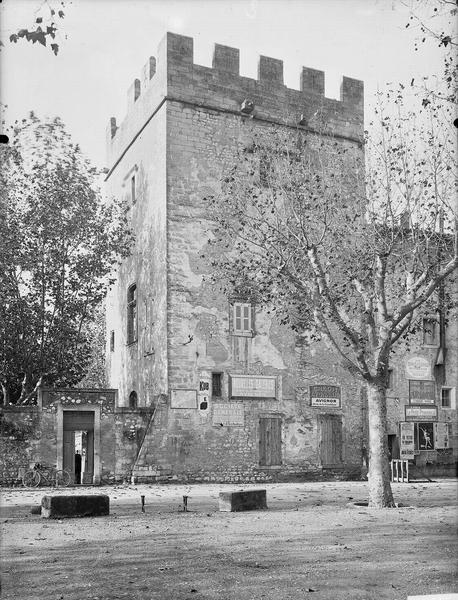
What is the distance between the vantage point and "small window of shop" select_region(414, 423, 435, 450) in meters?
26.8

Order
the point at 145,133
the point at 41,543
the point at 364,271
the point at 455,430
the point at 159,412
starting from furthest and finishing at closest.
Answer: the point at 455,430 → the point at 145,133 → the point at 159,412 → the point at 364,271 → the point at 41,543

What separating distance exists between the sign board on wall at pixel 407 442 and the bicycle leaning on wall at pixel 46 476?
11718mm

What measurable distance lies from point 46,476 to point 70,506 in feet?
27.8

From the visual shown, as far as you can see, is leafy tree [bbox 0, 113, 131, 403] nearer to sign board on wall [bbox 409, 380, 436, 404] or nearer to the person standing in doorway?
the person standing in doorway

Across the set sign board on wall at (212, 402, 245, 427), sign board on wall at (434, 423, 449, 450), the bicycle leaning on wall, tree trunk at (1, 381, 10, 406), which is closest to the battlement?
sign board on wall at (212, 402, 245, 427)

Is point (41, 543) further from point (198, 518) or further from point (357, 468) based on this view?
point (357, 468)

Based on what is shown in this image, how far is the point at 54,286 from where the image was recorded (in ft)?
79.1

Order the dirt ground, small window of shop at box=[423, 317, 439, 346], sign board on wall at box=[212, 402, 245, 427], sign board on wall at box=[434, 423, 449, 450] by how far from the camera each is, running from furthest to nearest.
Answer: small window of shop at box=[423, 317, 439, 346] → sign board on wall at box=[434, 423, 449, 450] → sign board on wall at box=[212, 402, 245, 427] → the dirt ground

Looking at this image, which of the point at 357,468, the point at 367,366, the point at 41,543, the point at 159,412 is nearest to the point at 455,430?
the point at 357,468

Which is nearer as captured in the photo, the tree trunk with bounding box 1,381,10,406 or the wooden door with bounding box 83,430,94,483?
the wooden door with bounding box 83,430,94,483

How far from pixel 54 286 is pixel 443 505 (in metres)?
13.7

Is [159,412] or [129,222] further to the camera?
[129,222]

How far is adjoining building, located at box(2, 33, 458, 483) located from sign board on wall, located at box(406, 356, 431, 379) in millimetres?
94

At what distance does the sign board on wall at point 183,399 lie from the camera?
22.4 meters
